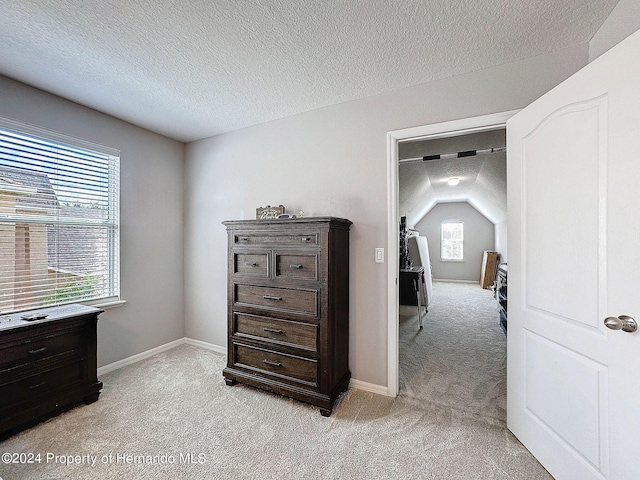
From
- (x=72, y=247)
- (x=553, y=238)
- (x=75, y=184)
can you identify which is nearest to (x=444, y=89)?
Answer: (x=553, y=238)

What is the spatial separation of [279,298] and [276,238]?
1.58 feet

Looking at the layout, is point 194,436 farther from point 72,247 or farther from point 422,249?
point 422,249

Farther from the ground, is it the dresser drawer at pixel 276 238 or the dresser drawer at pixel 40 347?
the dresser drawer at pixel 276 238

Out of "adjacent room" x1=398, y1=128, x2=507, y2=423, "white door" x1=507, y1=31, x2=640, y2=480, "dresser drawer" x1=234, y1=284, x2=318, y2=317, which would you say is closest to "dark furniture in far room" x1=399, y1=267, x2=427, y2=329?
"adjacent room" x1=398, y1=128, x2=507, y2=423

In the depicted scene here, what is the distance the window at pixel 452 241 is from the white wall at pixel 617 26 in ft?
25.1

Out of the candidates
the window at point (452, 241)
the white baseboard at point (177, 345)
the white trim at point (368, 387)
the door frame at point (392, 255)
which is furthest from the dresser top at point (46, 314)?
the window at point (452, 241)

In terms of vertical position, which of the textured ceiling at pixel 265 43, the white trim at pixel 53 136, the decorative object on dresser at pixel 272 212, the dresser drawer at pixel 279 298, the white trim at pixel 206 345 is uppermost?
the textured ceiling at pixel 265 43

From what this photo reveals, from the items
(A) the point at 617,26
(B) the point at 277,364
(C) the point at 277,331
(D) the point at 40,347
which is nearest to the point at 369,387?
(B) the point at 277,364

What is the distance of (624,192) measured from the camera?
118 centimetres

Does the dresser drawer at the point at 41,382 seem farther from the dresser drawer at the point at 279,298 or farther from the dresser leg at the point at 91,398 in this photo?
the dresser drawer at the point at 279,298

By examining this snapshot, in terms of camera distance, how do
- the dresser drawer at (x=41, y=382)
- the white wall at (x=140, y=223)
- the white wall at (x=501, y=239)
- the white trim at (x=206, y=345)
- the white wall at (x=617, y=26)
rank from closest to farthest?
1. the white wall at (x=617, y=26)
2. the dresser drawer at (x=41, y=382)
3. the white wall at (x=140, y=223)
4. the white trim at (x=206, y=345)
5. the white wall at (x=501, y=239)

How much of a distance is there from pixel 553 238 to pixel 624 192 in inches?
15.0

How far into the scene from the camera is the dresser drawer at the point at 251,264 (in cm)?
233

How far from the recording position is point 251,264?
2.39 metres
